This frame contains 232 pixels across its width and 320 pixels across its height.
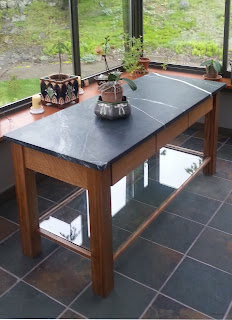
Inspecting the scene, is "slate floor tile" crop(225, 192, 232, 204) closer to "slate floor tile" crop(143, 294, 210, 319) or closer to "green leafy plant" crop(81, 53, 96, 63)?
"slate floor tile" crop(143, 294, 210, 319)

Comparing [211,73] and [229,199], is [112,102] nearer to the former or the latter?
[229,199]

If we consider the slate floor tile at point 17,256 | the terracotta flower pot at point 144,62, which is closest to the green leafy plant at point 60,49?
the terracotta flower pot at point 144,62

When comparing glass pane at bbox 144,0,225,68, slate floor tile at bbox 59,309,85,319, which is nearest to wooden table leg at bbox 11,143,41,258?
slate floor tile at bbox 59,309,85,319

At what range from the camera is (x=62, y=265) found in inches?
116

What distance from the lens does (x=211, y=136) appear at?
13.1 feet

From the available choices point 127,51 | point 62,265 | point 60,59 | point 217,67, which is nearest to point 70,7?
point 60,59

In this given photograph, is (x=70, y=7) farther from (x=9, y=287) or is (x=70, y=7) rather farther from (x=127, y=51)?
(x=9, y=287)

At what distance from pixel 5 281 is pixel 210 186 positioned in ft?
6.64

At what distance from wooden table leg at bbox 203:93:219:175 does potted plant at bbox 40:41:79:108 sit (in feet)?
4.23

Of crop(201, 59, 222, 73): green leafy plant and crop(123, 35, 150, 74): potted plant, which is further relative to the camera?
crop(123, 35, 150, 74): potted plant

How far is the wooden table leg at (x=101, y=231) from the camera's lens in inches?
95.3

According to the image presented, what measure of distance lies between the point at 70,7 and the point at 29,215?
7.76 ft

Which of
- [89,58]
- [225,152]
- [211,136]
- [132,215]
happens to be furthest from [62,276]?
[89,58]

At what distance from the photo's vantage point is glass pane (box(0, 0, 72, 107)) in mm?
3811
